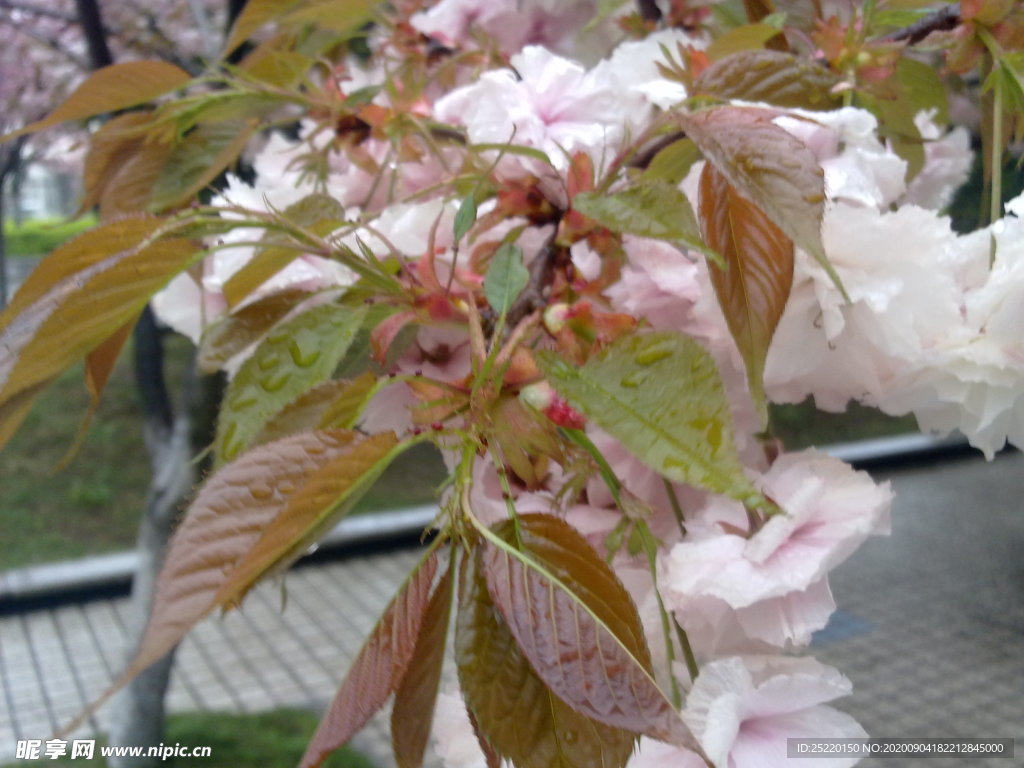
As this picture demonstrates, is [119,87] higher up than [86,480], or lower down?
higher up

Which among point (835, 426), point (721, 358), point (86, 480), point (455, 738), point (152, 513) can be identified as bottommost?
point (835, 426)

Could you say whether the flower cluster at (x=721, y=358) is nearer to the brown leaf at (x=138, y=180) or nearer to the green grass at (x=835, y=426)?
the brown leaf at (x=138, y=180)

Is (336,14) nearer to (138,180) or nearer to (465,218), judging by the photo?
(138,180)

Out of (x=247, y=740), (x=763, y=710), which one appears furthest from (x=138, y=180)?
(x=247, y=740)

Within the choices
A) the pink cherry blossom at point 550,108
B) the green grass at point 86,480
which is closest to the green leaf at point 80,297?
the pink cherry blossom at point 550,108

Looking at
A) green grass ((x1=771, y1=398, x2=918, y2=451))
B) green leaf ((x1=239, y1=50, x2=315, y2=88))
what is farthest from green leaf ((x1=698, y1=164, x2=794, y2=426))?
green grass ((x1=771, y1=398, x2=918, y2=451))

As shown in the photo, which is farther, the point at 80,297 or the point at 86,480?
the point at 86,480

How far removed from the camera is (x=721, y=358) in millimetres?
292

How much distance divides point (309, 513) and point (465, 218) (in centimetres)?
11

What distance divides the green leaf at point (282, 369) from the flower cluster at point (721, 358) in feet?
0.03

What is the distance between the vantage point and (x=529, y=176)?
0.32 m

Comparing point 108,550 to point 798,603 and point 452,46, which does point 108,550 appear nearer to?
point 452,46

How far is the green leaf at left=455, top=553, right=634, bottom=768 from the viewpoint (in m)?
0.20

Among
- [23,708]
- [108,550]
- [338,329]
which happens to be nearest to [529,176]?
[338,329]
